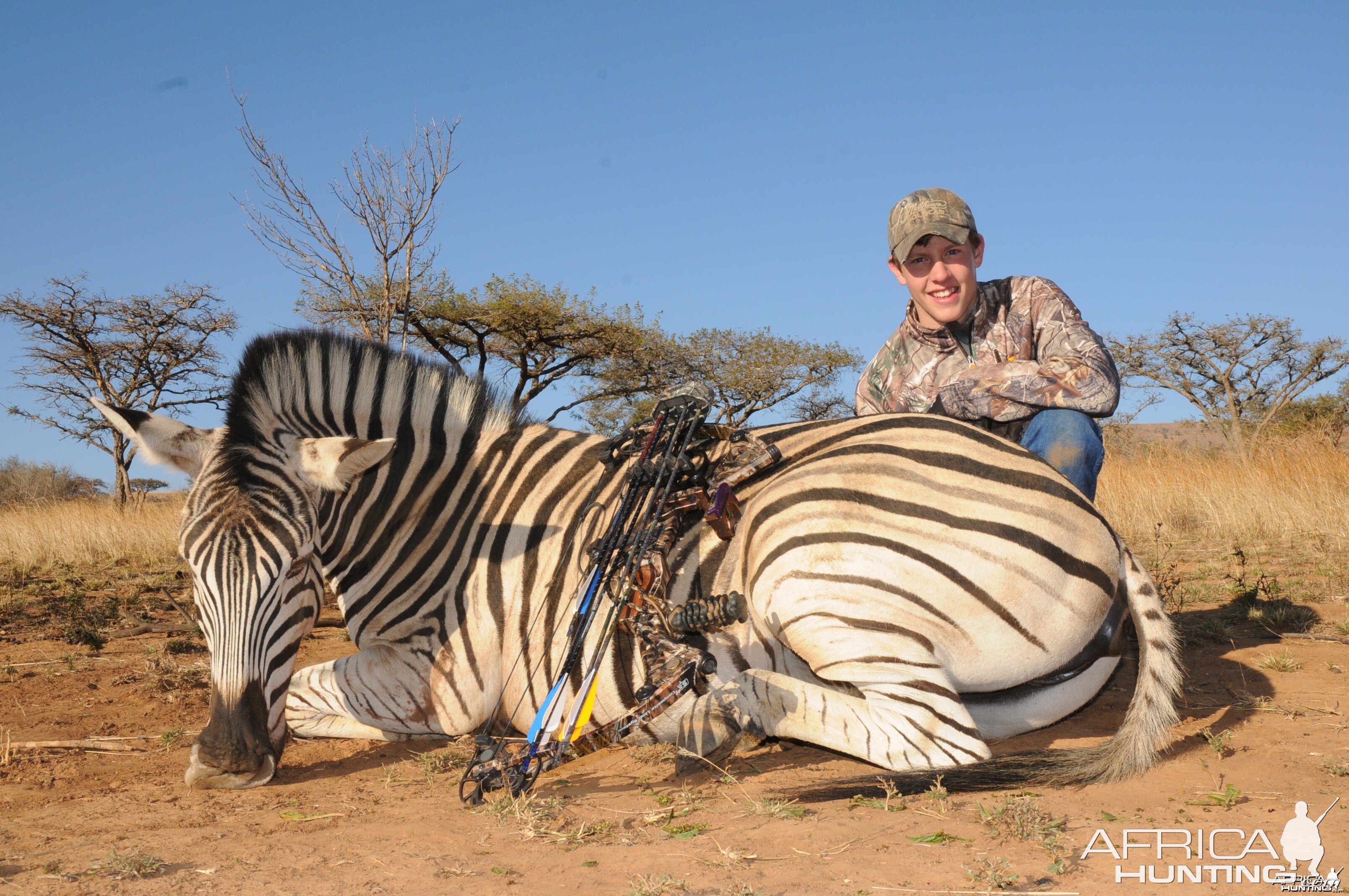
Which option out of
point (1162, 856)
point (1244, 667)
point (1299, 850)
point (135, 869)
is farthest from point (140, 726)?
point (1244, 667)

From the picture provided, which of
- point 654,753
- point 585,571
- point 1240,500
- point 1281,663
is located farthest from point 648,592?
point 1240,500

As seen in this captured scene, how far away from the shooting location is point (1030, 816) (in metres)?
2.31

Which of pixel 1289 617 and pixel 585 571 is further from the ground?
pixel 585 571

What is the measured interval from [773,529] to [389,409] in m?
1.75

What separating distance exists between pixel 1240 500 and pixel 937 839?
7993 mm

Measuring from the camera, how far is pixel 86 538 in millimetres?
10367

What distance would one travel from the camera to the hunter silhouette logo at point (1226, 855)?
6.74ft

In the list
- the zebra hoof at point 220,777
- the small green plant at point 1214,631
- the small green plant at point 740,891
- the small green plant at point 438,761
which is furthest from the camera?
the small green plant at point 1214,631

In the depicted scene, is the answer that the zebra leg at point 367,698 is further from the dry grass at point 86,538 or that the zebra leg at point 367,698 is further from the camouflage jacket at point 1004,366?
the dry grass at point 86,538

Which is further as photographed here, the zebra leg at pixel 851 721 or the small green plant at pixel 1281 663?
the small green plant at pixel 1281 663

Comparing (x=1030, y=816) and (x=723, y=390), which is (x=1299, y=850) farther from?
(x=723, y=390)

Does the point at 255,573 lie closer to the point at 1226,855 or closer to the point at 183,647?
the point at 1226,855

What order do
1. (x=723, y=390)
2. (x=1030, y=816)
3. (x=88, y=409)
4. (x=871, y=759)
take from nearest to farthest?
1. (x=1030, y=816)
2. (x=871, y=759)
3. (x=88, y=409)
4. (x=723, y=390)

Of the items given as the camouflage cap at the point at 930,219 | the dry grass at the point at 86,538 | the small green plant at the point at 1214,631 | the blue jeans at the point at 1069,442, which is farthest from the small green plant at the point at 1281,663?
the dry grass at the point at 86,538
